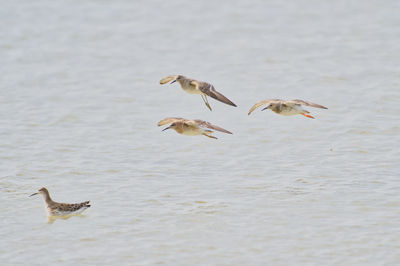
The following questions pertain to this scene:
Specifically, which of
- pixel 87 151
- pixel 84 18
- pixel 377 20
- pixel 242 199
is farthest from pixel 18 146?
pixel 377 20

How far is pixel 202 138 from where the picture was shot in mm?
16859

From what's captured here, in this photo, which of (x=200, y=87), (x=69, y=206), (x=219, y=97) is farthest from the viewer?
(x=200, y=87)

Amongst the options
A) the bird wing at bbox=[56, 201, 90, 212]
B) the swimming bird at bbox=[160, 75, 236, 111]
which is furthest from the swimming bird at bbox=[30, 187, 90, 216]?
the swimming bird at bbox=[160, 75, 236, 111]

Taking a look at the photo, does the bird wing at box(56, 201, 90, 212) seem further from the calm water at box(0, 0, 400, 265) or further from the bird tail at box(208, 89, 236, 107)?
the bird tail at box(208, 89, 236, 107)

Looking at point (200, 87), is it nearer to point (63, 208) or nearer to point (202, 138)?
point (63, 208)

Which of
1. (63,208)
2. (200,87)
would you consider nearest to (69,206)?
Result: (63,208)

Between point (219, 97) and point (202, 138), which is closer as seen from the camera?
point (219, 97)

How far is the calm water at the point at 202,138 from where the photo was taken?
38.5 ft

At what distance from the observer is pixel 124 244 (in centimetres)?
1161

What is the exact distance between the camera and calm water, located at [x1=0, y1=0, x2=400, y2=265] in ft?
38.5

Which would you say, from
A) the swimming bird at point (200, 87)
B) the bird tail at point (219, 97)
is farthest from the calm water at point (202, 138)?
the bird tail at point (219, 97)

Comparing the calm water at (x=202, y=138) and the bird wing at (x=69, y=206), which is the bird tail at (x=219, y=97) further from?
the bird wing at (x=69, y=206)

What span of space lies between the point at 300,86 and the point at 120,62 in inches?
211

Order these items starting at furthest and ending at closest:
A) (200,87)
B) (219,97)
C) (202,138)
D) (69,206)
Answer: (202,138) → (200,87) → (69,206) → (219,97)
